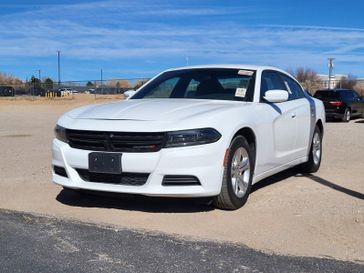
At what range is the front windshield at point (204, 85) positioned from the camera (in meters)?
6.99

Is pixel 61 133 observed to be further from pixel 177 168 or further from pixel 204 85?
pixel 204 85

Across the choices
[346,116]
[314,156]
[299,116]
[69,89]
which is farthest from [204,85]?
[69,89]

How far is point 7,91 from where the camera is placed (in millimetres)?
61781

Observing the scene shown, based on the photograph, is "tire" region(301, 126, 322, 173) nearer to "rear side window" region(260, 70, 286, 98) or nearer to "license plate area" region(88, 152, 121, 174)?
"rear side window" region(260, 70, 286, 98)

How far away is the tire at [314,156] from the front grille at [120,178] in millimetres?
3733

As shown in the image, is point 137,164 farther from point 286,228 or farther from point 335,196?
point 335,196

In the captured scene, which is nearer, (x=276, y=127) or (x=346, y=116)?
(x=276, y=127)

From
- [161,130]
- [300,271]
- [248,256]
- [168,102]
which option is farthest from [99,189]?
[300,271]

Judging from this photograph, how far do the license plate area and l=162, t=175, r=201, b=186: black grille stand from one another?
0.50 meters

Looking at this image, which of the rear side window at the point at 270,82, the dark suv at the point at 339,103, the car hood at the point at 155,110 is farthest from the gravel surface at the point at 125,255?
the dark suv at the point at 339,103

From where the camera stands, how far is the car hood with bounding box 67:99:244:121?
588cm

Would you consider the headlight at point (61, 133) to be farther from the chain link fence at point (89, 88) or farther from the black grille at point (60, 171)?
the chain link fence at point (89, 88)

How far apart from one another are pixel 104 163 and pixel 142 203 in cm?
103

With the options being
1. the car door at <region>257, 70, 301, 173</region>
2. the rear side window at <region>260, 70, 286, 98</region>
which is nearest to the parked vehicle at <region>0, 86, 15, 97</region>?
the rear side window at <region>260, 70, 286, 98</region>
